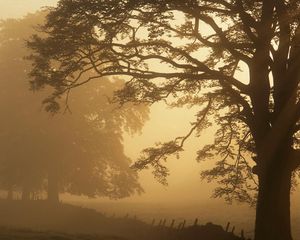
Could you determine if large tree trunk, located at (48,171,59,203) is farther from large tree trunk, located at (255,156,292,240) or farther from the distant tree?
large tree trunk, located at (255,156,292,240)

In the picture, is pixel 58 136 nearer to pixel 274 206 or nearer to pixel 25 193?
pixel 25 193

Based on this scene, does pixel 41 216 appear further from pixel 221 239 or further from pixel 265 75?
pixel 265 75

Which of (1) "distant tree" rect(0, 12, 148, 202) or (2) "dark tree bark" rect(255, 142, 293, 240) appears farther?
(1) "distant tree" rect(0, 12, 148, 202)

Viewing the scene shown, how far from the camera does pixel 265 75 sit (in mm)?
16984

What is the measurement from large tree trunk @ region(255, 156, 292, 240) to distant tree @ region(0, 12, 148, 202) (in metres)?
27.2

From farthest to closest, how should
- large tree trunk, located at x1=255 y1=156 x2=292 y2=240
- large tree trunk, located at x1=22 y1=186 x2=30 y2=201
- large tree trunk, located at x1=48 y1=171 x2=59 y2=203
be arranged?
1. large tree trunk, located at x1=22 y1=186 x2=30 y2=201
2. large tree trunk, located at x1=48 y1=171 x2=59 y2=203
3. large tree trunk, located at x1=255 y1=156 x2=292 y2=240

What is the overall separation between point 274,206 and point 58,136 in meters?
30.9

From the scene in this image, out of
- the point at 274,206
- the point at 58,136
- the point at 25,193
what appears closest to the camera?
the point at 274,206

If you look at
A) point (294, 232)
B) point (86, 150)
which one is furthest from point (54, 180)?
point (294, 232)

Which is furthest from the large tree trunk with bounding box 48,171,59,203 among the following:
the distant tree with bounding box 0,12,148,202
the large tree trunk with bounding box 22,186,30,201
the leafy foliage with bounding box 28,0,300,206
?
the leafy foliage with bounding box 28,0,300,206

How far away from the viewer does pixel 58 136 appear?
144ft

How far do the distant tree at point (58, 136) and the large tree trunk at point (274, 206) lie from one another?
89.1 feet

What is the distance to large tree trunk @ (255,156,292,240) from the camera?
15.7m

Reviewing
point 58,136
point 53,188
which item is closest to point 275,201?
point 58,136
